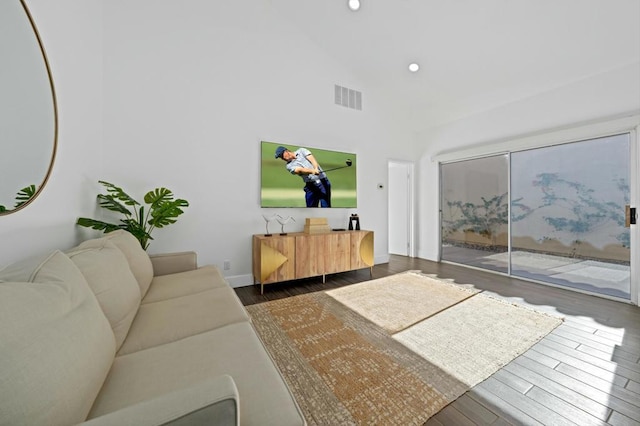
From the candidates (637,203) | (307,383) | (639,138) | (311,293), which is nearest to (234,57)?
(311,293)

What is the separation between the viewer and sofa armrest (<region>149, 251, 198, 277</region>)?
2367 mm

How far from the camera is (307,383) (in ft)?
5.07

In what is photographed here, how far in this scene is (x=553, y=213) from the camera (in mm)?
3451

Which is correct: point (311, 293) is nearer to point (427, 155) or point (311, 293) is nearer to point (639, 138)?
point (427, 155)

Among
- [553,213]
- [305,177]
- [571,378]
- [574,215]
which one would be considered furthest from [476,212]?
[571,378]

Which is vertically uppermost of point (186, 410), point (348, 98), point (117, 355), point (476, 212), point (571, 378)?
point (348, 98)

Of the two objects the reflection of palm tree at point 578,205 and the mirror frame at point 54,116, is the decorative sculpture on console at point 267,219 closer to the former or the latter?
the mirror frame at point 54,116

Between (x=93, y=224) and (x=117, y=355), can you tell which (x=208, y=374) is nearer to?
(x=117, y=355)

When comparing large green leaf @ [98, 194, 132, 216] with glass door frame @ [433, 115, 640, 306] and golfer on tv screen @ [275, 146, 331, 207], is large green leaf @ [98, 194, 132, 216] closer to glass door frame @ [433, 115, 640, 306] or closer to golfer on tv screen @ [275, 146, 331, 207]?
golfer on tv screen @ [275, 146, 331, 207]

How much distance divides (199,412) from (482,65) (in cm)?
461

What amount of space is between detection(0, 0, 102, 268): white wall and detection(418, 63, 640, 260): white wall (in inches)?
201

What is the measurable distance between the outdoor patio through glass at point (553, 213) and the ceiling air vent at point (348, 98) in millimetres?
2164

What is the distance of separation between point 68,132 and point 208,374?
7.23 feet

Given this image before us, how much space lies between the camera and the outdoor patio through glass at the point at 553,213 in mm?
3020
